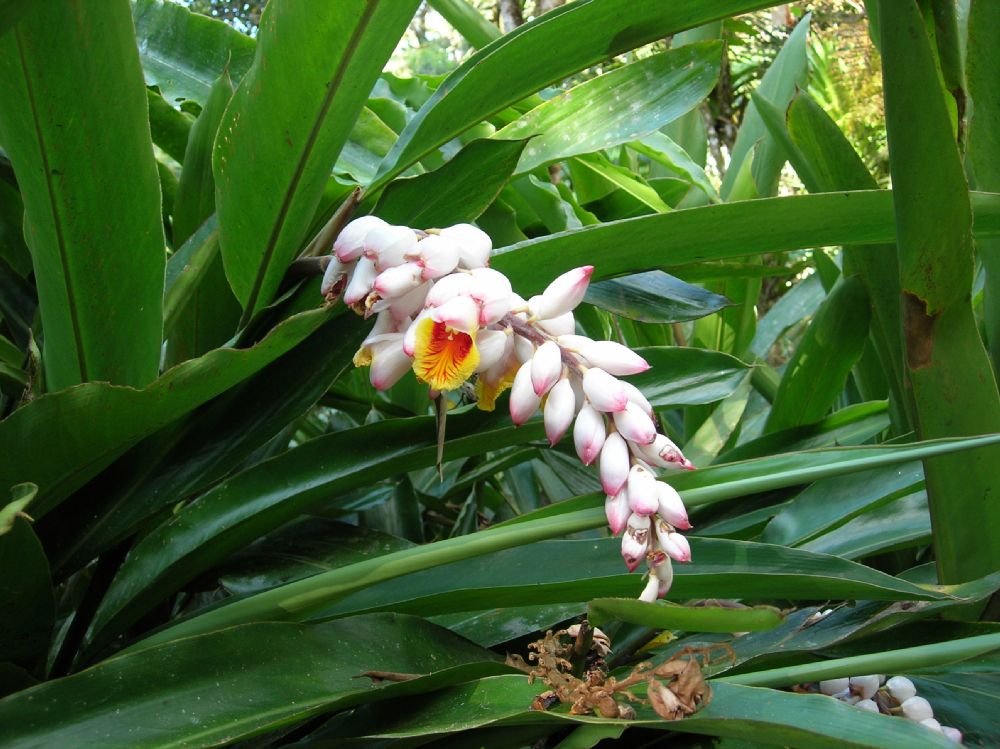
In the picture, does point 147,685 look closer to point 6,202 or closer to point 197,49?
point 6,202

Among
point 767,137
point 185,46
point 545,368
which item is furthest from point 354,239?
point 767,137

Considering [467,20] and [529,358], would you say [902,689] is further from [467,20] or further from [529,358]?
[467,20]

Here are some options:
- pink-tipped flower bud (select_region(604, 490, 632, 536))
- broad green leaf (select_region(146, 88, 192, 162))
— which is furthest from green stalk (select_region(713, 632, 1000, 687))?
broad green leaf (select_region(146, 88, 192, 162))

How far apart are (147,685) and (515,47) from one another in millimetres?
400

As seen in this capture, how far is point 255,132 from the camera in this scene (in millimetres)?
523

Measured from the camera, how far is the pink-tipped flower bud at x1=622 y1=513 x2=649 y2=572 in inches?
14.6

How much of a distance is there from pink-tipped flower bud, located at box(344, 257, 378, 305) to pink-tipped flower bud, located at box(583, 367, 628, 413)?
112 mm

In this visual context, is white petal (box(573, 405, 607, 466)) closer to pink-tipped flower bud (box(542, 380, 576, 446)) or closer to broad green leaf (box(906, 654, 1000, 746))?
pink-tipped flower bud (box(542, 380, 576, 446))

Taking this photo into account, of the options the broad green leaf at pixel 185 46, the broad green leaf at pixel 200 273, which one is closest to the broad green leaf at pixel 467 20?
the broad green leaf at pixel 185 46

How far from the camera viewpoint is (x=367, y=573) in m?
0.46

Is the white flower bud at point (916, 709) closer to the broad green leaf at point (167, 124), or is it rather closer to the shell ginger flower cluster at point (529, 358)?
the shell ginger flower cluster at point (529, 358)

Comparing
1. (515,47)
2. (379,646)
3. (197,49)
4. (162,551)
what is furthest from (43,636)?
(197,49)

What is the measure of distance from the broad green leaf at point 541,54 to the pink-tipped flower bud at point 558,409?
264 mm

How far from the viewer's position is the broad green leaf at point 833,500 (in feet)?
1.98
